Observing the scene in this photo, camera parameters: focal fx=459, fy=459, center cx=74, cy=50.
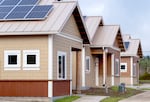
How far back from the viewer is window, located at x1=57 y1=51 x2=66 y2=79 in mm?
24875

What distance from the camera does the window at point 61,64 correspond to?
2488 cm

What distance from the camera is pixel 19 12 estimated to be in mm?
24703

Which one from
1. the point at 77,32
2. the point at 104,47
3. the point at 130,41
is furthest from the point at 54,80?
the point at 130,41

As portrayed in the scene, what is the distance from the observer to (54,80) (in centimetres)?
2358

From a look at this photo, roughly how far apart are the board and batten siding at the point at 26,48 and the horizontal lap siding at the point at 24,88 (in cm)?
27

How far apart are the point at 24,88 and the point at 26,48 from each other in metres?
2.06

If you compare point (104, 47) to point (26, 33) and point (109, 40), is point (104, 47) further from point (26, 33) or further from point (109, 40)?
point (26, 33)

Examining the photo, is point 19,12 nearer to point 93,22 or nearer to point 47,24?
point 47,24

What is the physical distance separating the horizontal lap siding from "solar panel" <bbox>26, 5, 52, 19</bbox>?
347cm

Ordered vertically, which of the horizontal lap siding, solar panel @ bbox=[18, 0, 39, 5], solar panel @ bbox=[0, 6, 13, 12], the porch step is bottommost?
the porch step

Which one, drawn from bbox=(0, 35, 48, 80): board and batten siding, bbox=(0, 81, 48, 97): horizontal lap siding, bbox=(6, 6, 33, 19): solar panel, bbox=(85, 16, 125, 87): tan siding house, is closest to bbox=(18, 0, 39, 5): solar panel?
bbox=(6, 6, 33, 19): solar panel

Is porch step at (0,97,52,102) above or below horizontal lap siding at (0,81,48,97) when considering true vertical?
below

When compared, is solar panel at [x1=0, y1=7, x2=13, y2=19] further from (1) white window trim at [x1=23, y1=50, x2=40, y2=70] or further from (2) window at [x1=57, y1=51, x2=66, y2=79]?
(2) window at [x1=57, y1=51, x2=66, y2=79]

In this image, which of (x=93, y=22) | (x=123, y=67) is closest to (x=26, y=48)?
(x=93, y=22)
